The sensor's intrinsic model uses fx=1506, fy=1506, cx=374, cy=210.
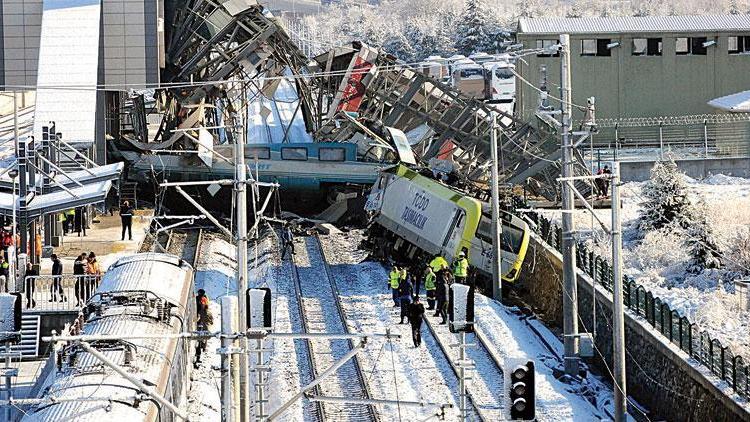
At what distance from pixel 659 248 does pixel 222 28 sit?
900 inches

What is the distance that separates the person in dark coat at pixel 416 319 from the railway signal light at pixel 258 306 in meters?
11.9

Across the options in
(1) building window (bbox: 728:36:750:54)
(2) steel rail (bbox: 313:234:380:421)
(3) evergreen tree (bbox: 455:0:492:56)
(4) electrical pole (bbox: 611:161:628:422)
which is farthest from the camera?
(3) evergreen tree (bbox: 455:0:492:56)

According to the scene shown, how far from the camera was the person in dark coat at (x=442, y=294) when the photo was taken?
3559 centimetres

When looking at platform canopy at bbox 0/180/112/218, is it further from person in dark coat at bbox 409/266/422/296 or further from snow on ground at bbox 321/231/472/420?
person in dark coat at bbox 409/266/422/296

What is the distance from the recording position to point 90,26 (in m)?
54.6

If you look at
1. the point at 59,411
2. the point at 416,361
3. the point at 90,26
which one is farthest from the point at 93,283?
the point at 90,26

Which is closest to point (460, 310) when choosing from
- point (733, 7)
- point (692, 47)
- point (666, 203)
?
point (666, 203)

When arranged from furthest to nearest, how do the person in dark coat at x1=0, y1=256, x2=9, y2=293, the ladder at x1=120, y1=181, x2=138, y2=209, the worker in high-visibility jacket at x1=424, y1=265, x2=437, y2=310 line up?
the ladder at x1=120, y1=181, x2=138, y2=209 → the worker in high-visibility jacket at x1=424, y1=265, x2=437, y2=310 → the person in dark coat at x1=0, y1=256, x2=9, y2=293

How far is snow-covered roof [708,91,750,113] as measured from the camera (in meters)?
58.3

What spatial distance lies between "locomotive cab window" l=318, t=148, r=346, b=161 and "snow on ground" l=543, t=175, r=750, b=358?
733 centimetres

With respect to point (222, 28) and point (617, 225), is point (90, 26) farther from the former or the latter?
point (617, 225)

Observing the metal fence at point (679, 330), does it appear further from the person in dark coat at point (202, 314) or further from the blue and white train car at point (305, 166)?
the blue and white train car at point (305, 166)

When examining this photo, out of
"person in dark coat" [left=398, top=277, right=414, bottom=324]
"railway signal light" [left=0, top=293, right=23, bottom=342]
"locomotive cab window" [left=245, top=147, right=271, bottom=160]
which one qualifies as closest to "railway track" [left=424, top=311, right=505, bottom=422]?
"person in dark coat" [left=398, top=277, right=414, bottom=324]

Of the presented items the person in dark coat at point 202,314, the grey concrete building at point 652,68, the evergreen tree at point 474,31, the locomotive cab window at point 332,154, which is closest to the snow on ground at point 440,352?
the person in dark coat at point 202,314
